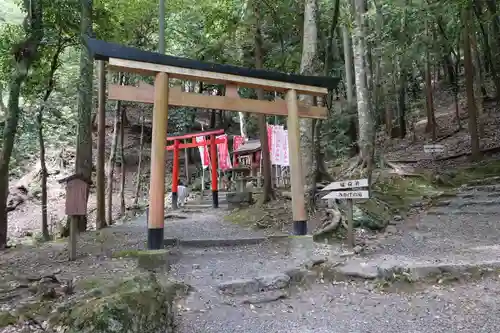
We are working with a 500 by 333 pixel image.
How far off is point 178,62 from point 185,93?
0.47 meters

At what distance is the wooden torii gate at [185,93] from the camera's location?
17.8ft

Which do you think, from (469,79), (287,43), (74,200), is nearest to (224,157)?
(287,43)

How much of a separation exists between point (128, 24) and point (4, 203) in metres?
6.90

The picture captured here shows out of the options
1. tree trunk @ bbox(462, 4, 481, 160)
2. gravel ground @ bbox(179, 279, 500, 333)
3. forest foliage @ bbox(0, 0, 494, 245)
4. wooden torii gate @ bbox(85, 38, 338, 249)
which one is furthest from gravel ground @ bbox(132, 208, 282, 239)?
tree trunk @ bbox(462, 4, 481, 160)

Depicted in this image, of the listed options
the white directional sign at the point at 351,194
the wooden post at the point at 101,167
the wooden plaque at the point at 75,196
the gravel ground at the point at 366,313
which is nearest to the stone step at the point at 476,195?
the white directional sign at the point at 351,194

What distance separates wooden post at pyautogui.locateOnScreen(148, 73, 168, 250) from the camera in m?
5.53

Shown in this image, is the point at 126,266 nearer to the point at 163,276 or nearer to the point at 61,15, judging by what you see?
the point at 163,276

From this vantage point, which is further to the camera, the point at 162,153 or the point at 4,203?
the point at 4,203

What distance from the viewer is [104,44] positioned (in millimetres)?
5281

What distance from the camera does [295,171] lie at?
664 centimetres

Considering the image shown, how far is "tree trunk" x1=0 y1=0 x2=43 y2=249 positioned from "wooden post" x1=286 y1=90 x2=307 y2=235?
14.8 ft

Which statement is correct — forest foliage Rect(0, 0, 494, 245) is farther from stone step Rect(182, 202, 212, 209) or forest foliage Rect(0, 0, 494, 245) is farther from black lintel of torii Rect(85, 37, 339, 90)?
stone step Rect(182, 202, 212, 209)

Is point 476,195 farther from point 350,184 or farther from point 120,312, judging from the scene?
point 120,312

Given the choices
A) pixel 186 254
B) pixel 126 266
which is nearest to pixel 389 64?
pixel 186 254
